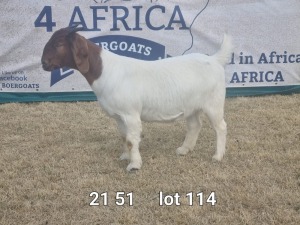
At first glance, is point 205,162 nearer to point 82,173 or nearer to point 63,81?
point 82,173

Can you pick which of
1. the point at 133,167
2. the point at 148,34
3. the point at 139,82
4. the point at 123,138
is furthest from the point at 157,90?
the point at 148,34

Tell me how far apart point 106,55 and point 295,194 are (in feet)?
7.59

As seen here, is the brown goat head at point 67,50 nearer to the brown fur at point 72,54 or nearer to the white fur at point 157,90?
the brown fur at point 72,54

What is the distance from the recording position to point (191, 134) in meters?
5.68

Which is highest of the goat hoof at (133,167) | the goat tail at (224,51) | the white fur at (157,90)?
the goat tail at (224,51)

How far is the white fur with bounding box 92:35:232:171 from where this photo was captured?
490 cm

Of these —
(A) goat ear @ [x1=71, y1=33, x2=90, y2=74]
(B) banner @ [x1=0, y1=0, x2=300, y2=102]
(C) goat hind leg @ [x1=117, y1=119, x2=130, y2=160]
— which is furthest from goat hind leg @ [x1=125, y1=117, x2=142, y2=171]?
(B) banner @ [x1=0, y1=0, x2=300, y2=102]

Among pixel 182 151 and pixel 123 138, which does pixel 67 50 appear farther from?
pixel 182 151

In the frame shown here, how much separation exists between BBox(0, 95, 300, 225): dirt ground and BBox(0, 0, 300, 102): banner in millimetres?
1319

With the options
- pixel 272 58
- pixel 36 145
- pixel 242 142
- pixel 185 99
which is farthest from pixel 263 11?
pixel 36 145

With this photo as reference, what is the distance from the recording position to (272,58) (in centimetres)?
866

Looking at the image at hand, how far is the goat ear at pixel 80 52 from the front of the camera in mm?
4793

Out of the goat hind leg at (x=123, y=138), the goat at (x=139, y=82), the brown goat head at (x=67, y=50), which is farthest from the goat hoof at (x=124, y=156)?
the brown goat head at (x=67, y=50)

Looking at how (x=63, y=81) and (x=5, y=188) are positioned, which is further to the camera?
(x=63, y=81)
